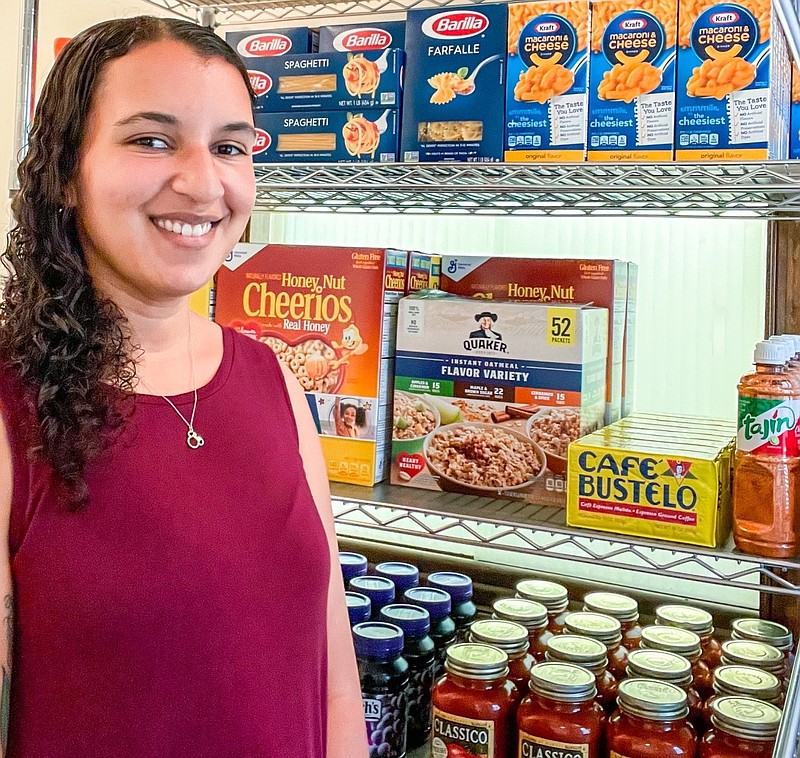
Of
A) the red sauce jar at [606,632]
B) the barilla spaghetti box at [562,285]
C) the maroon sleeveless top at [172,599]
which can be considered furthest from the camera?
the barilla spaghetti box at [562,285]

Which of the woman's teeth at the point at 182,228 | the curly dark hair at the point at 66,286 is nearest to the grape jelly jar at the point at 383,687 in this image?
the curly dark hair at the point at 66,286

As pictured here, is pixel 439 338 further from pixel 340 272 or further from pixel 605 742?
pixel 605 742

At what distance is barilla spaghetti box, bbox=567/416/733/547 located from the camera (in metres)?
1.17

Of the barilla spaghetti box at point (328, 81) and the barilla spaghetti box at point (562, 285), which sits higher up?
the barilla spaghetti box at point (328, 81)

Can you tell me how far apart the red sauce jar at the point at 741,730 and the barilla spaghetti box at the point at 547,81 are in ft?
2.47

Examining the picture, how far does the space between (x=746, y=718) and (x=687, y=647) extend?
0.22 meters

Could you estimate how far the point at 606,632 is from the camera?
52.1 inches

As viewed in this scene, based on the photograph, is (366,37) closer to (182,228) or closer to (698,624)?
(182,228)

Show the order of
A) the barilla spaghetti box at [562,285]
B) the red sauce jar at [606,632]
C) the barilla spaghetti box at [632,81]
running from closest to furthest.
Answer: the barilla spaghetti box at [632,81] < the red sauce jar at [606,632] < the barilla spaghetti box at [562,285]

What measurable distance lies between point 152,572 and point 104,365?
23 cm

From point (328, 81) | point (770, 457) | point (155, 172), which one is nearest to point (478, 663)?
point (770, 457)

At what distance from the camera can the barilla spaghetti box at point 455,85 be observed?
1297 millimetres

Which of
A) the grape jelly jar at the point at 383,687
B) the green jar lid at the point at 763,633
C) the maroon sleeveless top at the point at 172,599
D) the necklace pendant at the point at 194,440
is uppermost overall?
the necklace pendant at the point at 194,440

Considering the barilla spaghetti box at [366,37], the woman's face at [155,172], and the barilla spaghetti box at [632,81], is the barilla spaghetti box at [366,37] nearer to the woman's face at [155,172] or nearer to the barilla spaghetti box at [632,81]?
the barilla spaghetti box at [632,81]
